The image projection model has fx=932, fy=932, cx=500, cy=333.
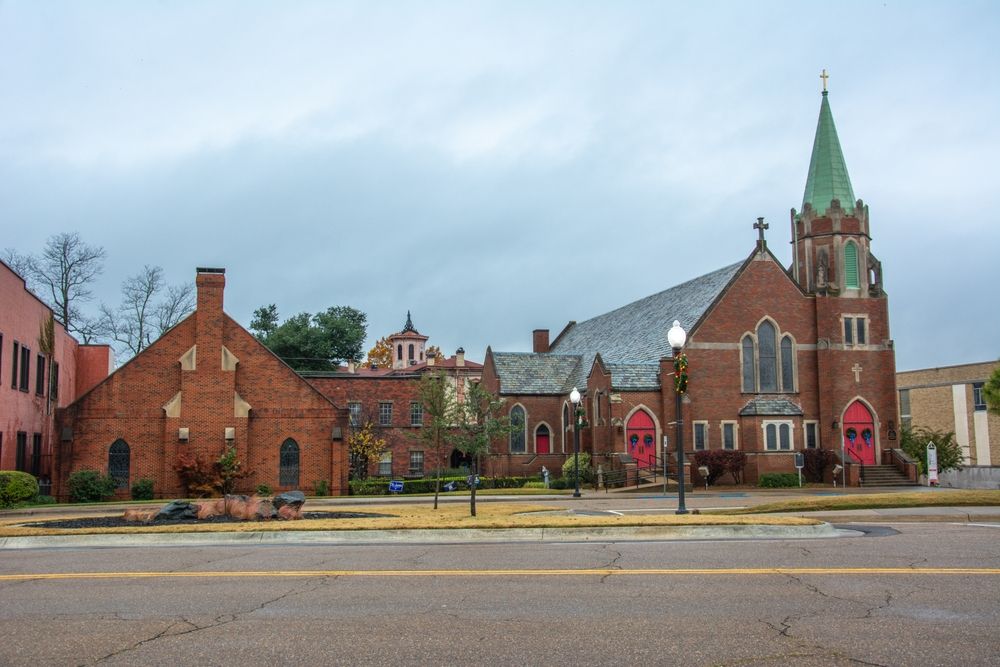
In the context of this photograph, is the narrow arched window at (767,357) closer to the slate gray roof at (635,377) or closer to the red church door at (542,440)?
the slate gray roof at (635,377)

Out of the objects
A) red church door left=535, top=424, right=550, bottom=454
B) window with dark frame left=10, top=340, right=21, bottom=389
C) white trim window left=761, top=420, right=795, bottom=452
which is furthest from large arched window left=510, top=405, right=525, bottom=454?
window with dark frame left=10, top=340, right=21, bottom=389

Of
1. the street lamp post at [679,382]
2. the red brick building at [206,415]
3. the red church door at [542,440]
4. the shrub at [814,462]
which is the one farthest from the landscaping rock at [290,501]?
the red church door at [542,440]

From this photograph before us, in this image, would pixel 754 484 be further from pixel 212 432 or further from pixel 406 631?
pixel 406 631

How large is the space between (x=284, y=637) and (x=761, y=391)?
41.3 m

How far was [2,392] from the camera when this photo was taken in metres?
34.4

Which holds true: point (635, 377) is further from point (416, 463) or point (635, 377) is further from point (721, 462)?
point (416, 463)

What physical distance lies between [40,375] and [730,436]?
1271 inches

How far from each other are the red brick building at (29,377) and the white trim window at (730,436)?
3022cm

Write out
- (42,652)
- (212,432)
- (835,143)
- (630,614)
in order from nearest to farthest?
(42,652)
(630,614)
(212,432)
(835,143)

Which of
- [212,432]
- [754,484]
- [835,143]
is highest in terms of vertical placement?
[835,143]

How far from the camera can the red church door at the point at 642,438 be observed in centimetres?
4438

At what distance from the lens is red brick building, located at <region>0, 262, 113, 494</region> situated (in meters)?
34.9

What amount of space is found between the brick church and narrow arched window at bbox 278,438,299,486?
1313cm

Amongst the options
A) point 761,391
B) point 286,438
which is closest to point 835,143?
point 761,391
